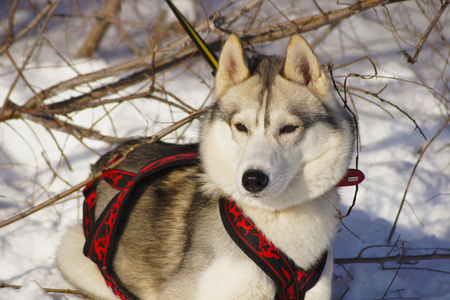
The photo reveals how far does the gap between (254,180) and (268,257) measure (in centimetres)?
42

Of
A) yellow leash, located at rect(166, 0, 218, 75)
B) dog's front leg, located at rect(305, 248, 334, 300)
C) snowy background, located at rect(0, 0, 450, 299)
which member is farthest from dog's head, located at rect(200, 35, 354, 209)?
dog's front leg, located at rect(305, 248, 334, 300)

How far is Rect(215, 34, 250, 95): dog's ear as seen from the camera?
82.3 inches

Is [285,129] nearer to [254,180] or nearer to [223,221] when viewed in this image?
[254,180]

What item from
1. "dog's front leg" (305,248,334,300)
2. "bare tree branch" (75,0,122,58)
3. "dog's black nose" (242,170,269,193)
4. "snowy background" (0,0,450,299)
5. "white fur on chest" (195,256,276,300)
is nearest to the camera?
"dog's black nose" (242,170,269,193)

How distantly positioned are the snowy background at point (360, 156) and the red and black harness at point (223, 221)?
1.50 feet

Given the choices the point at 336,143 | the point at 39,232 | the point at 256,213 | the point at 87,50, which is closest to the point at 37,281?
the point at 39,232

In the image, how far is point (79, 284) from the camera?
8.79 feet

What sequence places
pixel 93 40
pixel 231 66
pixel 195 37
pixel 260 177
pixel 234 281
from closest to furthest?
pixel 260 177
pixel 234 281
pixel 231 66
pixel 195 37
pixel 93 40

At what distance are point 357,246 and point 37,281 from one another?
7.60 feet

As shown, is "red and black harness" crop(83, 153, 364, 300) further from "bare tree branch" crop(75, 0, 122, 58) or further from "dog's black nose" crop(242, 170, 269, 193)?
"bare tree branch" crop(75, 0, 122, 58)

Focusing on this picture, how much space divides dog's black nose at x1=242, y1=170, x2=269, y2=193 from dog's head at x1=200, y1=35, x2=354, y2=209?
7 cm

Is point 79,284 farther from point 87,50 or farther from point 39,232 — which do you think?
point 87,50

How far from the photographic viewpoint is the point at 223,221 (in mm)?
2102

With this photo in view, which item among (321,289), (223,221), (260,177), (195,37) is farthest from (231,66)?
(321,289)
